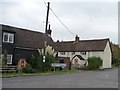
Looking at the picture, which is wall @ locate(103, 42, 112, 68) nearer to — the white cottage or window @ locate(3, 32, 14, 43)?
the white cottage

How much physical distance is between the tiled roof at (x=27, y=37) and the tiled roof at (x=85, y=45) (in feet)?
65.8

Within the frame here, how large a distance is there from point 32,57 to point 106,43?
28.9 meters

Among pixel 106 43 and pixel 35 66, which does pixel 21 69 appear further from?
pixel 106 43

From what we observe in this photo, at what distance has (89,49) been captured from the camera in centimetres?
6706

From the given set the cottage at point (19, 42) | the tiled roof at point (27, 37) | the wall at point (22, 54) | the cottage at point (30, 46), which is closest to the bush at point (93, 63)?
the cottage at point (30, 46)

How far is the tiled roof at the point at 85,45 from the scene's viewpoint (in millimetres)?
65875

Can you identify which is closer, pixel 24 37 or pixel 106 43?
pixel 24 37

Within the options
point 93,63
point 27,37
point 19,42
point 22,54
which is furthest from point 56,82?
point 93,63

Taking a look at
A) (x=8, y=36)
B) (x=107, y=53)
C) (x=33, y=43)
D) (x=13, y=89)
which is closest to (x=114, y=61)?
(x=107, y=53)

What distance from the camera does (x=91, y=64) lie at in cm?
5569

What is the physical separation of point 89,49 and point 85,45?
114 inches

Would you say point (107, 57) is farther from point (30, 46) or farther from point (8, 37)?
point (8, 37)

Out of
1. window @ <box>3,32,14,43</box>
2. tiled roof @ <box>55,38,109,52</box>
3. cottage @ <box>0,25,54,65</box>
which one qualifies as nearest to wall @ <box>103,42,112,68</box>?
tiled roof @ <box>55,38,109,52</box>

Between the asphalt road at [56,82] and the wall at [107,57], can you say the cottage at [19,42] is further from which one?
the wall at [107,57]
